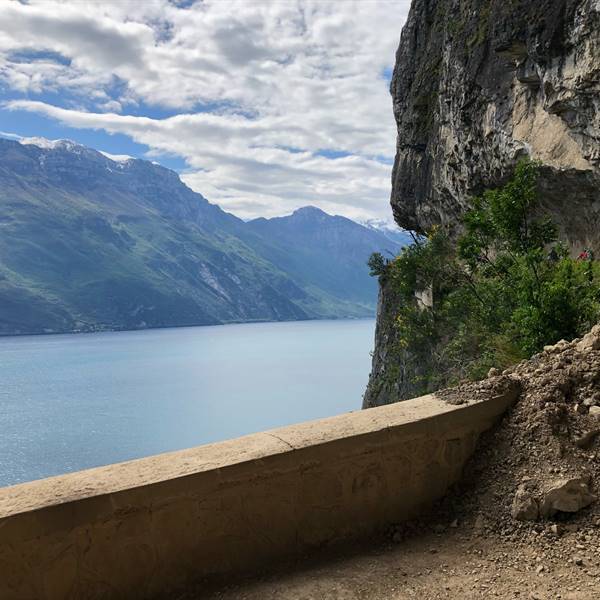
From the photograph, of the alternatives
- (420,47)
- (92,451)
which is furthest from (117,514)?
(92,451)

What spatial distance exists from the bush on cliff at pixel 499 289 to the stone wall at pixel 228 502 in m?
4.31

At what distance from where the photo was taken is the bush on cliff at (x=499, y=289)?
830 cm

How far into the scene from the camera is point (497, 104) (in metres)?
17.5

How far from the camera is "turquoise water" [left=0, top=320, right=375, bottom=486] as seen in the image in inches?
2068

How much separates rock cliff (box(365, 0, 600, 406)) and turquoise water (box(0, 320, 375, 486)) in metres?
34.2

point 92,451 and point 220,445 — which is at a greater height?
point 220,445

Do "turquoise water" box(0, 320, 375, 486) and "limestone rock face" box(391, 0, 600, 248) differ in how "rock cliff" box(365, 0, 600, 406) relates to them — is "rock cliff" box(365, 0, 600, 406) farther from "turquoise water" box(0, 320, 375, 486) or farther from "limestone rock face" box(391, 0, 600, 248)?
"turquoise water" box(0, 320, 375, 486)

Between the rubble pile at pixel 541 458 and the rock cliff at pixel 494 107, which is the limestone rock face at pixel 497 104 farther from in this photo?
the rubble pile at pixel 541 458

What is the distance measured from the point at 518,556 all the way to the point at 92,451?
5230 cm

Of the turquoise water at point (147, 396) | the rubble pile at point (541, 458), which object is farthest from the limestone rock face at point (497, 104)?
the turquoise water at point (147, 396)

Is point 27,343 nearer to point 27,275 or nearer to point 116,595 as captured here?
point 27,275

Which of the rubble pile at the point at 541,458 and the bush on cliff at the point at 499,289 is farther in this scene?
the bush on cliff at the point at 499,289

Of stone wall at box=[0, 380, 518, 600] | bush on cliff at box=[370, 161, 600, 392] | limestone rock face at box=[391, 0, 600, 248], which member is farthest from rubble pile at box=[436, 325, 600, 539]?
limestone rock face at box=[391, 0, 600, 248]

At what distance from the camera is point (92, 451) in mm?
50938
